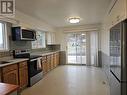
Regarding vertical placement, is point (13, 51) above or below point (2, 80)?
above

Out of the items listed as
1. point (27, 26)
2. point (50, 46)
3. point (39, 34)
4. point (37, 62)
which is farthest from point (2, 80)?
point (50, 46)

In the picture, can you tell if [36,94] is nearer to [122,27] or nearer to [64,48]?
[122,27]

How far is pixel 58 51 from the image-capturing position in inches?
311

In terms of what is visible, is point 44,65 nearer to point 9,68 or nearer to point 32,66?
point 32,66

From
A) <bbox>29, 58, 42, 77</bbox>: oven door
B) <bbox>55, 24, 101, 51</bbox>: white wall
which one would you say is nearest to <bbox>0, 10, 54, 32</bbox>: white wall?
<bbox>29, 58, 42, 77</bbox>: oven door

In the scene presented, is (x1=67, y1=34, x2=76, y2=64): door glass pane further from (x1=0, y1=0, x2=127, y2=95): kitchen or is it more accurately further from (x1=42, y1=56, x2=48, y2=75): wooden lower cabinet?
(x1=42, y1=56, x2=48, y2=75): wooden lower cabinet

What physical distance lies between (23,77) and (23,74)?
0.28 feet

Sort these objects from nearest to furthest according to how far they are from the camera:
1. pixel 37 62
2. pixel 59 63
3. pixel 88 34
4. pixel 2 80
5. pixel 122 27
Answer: pixel 122 27 → pixel 2 80 → pixel 37 62 → pixel 88 34 → pixel 59 63

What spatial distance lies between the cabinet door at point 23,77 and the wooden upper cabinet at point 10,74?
0.67 ft

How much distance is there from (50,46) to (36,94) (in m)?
4.74

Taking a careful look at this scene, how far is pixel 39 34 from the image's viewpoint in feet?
21.7

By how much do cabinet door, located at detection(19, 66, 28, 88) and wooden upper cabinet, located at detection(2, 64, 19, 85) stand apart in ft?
0.67

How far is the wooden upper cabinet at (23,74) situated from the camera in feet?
11.8

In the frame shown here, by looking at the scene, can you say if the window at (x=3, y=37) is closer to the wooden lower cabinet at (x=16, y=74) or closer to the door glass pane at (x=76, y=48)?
the wooden lower cabinet at (x=16, y=74)
